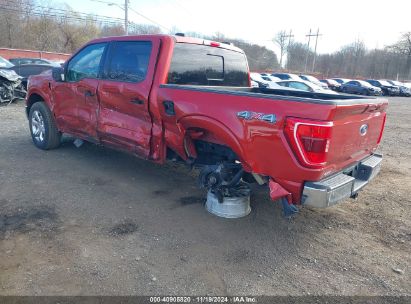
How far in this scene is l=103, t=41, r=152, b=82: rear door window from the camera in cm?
434

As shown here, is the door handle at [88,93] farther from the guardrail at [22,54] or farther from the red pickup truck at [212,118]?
the guardrail at [22,54]

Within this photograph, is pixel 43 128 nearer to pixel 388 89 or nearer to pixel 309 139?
pixel 309 139

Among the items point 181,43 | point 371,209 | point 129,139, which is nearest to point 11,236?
point 129,139

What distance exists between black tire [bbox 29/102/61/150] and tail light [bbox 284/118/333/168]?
4.68 meters

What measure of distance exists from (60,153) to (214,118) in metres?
3.88

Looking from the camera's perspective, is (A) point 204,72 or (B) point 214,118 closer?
(B) point 214,118

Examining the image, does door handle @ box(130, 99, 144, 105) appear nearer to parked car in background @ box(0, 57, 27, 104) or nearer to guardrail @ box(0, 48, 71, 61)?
parked car in background @ box(0, 57, 27, 104)

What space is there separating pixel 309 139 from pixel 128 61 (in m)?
2.70

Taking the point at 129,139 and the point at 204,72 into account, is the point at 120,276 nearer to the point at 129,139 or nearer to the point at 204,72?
the point at 129,139

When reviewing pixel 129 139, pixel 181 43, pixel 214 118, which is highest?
pixel 181 43

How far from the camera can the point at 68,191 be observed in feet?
15.1

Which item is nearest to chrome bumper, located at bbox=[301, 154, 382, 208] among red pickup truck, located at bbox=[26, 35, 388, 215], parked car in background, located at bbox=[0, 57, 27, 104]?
red pickup truck, located at bbox=[26, 35, 388, 215]

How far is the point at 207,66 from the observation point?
4.76 meters

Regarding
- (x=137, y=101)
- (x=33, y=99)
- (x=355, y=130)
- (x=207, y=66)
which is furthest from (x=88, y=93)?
(x=355, y=130)
